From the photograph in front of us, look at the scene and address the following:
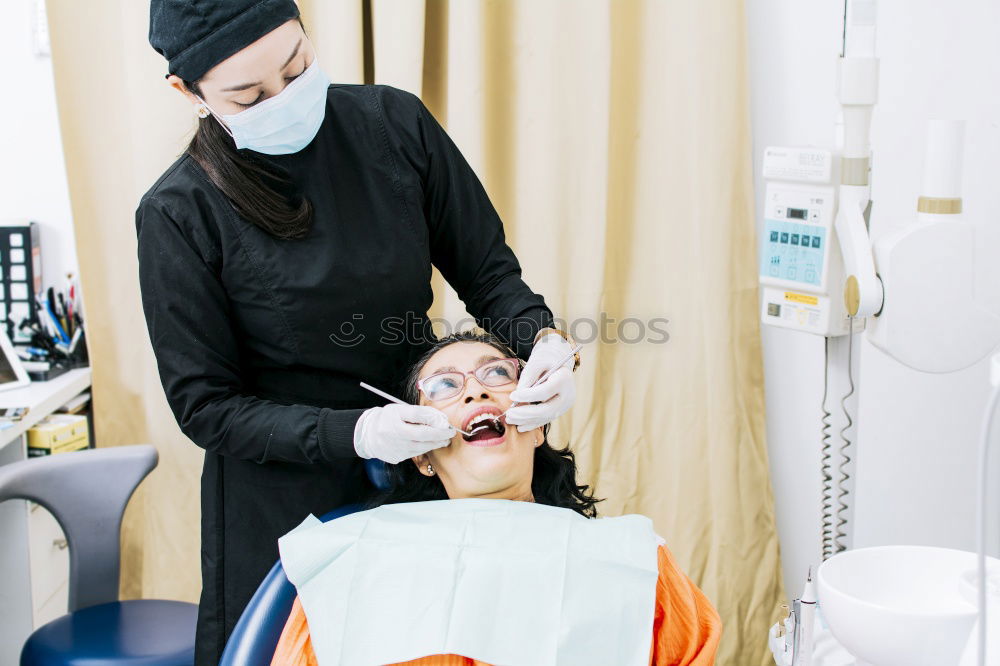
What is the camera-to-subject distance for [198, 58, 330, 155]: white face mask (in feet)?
4.13

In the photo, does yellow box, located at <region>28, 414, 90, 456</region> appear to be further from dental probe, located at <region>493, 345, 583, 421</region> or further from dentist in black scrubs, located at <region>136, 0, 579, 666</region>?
dental probe, located at <region>493, 345, 583, 421</region>

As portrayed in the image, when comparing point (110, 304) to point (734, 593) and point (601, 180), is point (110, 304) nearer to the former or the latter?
point (601, 180)

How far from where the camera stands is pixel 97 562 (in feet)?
5.80

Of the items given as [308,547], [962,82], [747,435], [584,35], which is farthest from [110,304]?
[962,82]

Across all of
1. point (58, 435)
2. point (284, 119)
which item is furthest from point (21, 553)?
point (284, 119)

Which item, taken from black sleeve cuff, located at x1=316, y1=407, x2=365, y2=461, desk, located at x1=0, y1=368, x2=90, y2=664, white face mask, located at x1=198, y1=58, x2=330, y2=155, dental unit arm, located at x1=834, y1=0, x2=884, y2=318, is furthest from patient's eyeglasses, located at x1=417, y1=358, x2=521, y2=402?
desk, located at x1=0, y1=368, x2=90, y2=664

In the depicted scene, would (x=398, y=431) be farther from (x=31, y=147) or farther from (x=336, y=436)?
(x=31, y=147)

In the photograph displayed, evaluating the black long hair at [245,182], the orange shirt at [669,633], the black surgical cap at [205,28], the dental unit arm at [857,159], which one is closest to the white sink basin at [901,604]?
the orange shirt at [669,633]

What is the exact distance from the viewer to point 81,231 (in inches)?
77.4

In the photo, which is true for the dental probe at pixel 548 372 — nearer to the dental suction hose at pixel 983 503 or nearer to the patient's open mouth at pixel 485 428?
the patient's open mouth at pixel 485 428

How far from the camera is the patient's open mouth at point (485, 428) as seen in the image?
135 centimetres

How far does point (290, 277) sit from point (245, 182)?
0.15 metres

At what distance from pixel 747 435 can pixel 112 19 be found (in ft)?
5.53

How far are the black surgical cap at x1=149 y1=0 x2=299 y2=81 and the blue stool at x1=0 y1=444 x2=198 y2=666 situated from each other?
0.89 m
